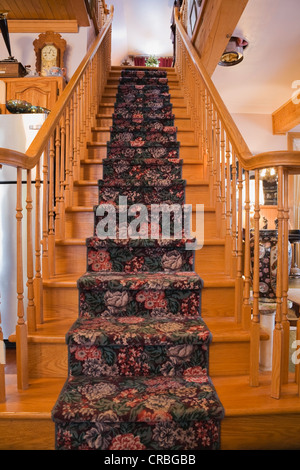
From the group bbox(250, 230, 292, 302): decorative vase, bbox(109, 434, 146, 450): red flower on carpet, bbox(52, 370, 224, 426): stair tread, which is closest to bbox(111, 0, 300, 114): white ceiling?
bbox(250, 230, 292, 302): decorative vase

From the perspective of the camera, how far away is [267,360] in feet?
5.49

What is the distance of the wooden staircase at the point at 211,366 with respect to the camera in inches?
53.1

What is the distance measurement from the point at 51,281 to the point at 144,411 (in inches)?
34.7

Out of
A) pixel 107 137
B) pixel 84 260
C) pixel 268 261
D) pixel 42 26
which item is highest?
pixel 42 26

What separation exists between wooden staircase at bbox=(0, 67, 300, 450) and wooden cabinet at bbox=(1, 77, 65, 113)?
57.5 inches

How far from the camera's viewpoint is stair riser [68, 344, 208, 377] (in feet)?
5.22

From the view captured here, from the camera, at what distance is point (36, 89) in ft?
10.8

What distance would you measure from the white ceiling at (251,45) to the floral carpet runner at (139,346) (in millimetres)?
2716

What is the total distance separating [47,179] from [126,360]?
3.69 ft

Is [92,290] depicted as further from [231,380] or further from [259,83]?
[259,83]

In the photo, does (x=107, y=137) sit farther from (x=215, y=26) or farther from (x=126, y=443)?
(x=126, y=443)

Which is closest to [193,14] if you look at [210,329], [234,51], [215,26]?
[234,51]

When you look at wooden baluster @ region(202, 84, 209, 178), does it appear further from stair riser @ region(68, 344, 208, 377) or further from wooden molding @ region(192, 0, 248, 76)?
stair riser @ region(68, 344, 208, 377)
